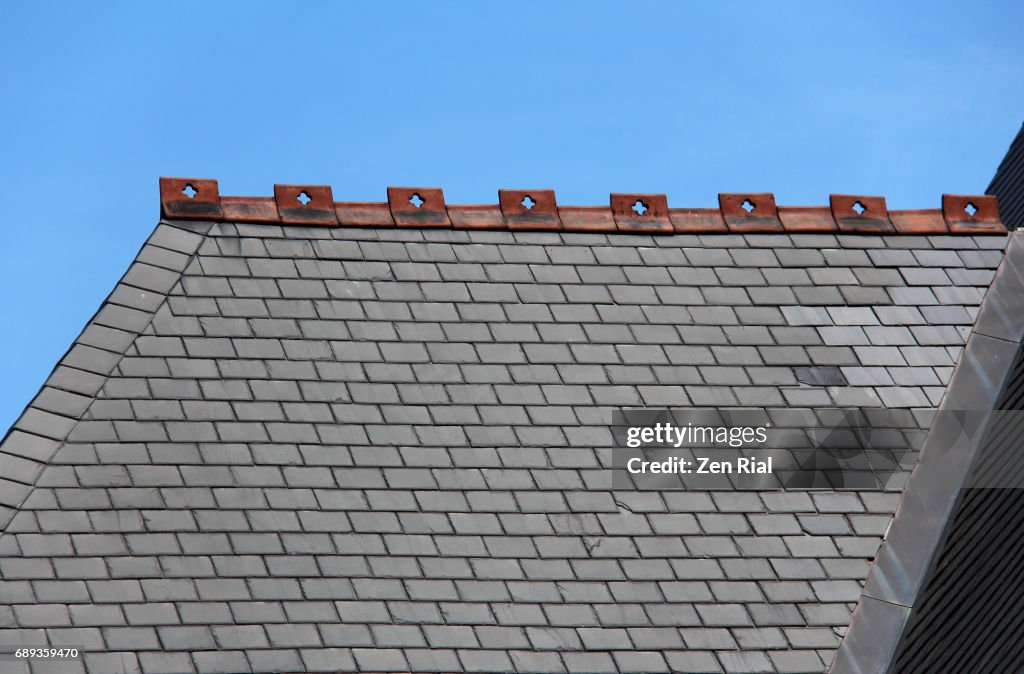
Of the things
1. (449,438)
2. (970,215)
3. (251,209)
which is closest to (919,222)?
(970,215)

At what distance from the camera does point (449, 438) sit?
9352 millimetres

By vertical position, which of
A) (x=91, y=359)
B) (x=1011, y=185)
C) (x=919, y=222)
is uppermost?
(x=1011, y=185)

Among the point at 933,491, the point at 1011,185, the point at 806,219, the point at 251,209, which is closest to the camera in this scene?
the point at 933,491

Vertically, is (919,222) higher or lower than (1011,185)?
lower

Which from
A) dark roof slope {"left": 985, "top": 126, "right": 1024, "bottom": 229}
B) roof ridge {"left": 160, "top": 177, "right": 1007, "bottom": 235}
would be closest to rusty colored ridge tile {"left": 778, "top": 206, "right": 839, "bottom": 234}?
roof ridge {"left": 160, "top": 177, "right": 1007, "bottom": 235}

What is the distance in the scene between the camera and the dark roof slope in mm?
16094

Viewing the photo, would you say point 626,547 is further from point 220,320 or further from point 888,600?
point 220,320

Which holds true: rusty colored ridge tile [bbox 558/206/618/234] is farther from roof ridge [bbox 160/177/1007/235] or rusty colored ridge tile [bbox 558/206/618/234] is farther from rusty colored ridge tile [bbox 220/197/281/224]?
rusty colored ridge tile [bbox 220/197/281/224]

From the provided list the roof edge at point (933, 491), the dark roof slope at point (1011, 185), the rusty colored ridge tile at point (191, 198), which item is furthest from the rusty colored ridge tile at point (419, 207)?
the dark roof slope at point (1011, 185)

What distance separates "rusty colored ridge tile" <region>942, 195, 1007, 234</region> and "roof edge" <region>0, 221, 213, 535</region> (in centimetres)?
522

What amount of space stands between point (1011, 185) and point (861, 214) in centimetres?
668

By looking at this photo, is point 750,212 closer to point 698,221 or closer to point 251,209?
point 698,221

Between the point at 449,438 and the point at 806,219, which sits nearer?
the point at 449,438

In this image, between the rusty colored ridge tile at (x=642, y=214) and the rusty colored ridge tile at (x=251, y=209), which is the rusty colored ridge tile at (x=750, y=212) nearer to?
the rusty colored ridge tile at (x=642, y=214)
